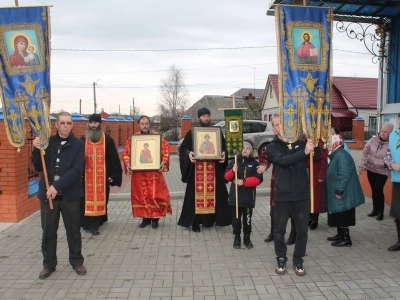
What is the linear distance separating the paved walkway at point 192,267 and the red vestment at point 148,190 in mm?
302

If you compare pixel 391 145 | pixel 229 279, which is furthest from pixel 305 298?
pixel 391 145

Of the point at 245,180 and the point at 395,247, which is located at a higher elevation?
the point at 245,180

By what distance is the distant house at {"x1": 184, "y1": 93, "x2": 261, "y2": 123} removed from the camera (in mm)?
41406

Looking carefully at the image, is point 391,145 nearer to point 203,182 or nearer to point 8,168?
point 203,182

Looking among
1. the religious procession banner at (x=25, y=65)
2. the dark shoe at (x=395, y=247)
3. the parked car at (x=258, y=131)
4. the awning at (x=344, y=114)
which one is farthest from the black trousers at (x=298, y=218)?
the awning at (x=344, y=114)

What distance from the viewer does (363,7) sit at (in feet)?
26.1

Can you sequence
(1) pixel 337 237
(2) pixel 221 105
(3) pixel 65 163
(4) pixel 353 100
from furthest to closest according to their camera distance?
(2) pixel 221 105 → (4) pixel 353 100 → (1) pixel 337 237 → (3) pixel 65 163

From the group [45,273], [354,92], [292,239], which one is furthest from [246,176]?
[354,92]

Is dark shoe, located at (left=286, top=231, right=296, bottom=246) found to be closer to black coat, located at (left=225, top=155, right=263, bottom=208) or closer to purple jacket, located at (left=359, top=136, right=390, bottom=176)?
black coat, located at (left=225, top=155, right=263, bottom=208)

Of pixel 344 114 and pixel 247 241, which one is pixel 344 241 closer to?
pixel 247 241

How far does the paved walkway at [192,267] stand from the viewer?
3986 millimetres

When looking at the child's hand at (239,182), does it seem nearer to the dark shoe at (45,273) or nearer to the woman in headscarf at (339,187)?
the woman in headscarf at (339,187)

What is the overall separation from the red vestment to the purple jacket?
3.56m

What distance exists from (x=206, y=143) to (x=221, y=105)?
47068 mm
